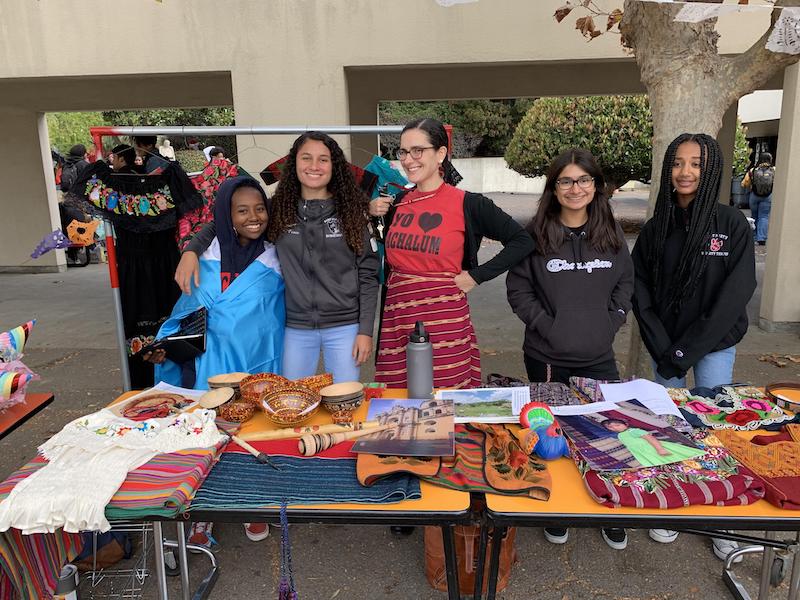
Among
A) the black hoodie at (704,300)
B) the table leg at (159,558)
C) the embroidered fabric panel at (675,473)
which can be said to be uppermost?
the black hoodie at (704,300)

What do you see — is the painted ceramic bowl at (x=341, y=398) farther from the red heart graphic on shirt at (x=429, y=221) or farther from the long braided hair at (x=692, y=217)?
the long braided hair at (x=692, y=217)

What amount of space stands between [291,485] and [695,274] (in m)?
1.90

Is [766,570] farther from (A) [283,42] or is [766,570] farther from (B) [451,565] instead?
(A) [283,42]

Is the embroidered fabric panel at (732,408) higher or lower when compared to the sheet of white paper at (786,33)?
lower

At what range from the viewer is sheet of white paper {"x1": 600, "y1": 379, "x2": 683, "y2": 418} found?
2.03 m

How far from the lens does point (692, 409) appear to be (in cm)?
208

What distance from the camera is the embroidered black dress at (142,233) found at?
10.6ft

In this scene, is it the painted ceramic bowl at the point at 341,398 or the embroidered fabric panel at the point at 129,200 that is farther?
the embroidered fabric panel at the point at 129,200

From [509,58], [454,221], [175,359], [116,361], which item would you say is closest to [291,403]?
[175,359]

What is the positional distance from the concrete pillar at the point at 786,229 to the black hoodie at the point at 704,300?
3652 mm

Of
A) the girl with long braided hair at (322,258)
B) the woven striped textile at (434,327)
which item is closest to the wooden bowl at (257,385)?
the girl with long braided hair at (322,258)

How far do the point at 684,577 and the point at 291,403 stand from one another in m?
1.80

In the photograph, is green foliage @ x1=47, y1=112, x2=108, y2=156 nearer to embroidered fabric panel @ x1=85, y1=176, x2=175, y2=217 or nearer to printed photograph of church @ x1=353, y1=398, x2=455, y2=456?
embroidered fabric panel @ x1=85, y1=176, x2=175, y2=217

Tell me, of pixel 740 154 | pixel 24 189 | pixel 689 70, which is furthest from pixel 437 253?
pixel 740 154
